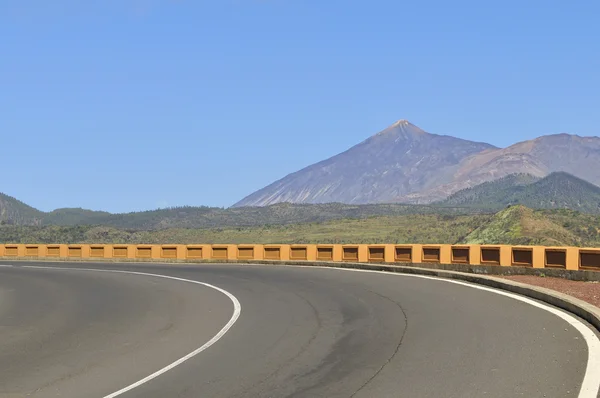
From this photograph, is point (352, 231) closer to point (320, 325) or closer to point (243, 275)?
point (243, 275)

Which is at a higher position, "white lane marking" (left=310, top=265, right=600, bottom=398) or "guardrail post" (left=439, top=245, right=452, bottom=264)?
"guardrail post" (left=439, top=245, right=452, bottom=264)

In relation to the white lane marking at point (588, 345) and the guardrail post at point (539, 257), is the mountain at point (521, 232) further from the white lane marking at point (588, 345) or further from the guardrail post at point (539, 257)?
the white lane marking at point (588, 345)

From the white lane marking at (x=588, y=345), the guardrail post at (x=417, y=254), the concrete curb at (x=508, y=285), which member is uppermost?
the guardrail post at (x=417, y=254)

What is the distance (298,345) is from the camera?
12.3 metres

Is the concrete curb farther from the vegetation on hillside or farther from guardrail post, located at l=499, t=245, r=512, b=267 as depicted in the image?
the vegetation on hillside

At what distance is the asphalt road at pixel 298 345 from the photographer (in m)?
9.42

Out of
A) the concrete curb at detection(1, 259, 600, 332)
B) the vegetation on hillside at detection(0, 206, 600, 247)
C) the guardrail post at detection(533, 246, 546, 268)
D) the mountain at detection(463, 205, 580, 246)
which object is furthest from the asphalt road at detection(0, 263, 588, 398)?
the vegetation on hillside at detection(0, 206, 600, 247)

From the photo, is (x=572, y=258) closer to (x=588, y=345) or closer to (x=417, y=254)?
(x=417, y=254)

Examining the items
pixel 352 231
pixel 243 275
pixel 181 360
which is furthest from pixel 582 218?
pixel 181 360

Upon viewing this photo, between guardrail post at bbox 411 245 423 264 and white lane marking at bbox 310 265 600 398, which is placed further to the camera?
guardrail post at bbox 411 245 423 264

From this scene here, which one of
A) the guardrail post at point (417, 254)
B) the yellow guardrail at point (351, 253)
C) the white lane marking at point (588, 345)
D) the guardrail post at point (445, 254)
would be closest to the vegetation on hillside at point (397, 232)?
the yellow guardrail at point (351, 253)

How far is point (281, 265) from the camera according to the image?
124ft

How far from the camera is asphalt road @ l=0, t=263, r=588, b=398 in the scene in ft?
30.9

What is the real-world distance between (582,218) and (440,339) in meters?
112
